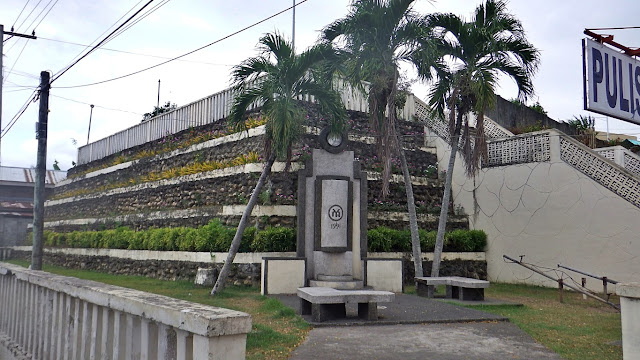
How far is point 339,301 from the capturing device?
366 inches

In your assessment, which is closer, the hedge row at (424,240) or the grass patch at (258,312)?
the grass patch at (258,312)

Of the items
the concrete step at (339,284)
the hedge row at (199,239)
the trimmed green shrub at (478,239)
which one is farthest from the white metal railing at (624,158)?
the hedge row at (199,239)

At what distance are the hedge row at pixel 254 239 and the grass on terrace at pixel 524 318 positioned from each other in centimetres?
125

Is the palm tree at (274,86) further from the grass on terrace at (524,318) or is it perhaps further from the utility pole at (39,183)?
the utility pole at (39,183)

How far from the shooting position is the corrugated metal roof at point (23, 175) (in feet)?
130

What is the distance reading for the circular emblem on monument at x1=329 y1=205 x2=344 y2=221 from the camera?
14.0 meters

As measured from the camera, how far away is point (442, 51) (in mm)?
14492

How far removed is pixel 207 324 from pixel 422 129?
61.7 ft

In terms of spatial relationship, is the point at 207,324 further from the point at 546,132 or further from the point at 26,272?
the point at 546,132

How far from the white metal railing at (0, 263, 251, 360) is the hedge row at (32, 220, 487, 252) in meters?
8.47

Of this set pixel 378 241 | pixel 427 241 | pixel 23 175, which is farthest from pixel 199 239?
pixel 23 175

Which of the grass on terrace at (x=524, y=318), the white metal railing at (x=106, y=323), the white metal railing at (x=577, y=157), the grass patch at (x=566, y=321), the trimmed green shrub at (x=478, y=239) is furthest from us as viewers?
the trimmed green shrub at (x=478, y=239)

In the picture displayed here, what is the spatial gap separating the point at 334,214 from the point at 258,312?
13.4ft

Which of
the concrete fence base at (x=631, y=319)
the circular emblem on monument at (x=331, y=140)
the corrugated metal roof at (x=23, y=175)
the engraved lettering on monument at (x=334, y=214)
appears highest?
the corrugated metal roof at (x=23, y=175)
